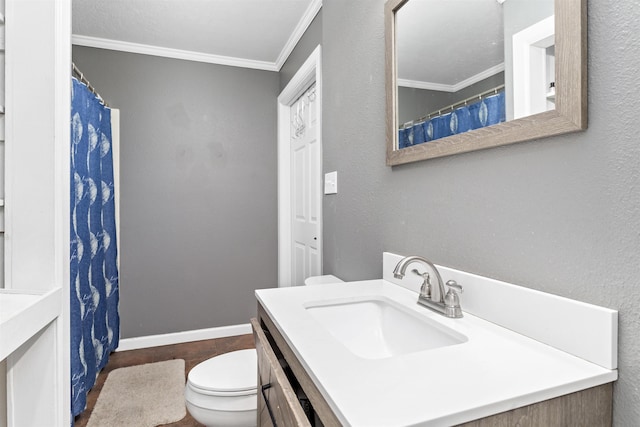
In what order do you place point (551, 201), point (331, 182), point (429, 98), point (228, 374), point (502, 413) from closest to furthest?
point (502, 413), point (551, 201), point (429, 98), point (228, 374), point (331, 182)

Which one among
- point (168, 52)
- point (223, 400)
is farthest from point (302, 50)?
point (223, 400)

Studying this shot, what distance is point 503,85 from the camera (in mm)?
873

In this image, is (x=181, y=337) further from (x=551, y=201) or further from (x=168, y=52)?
(x=551, y=201)

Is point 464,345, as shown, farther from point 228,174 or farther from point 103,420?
point 228,174

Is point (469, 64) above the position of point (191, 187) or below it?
above

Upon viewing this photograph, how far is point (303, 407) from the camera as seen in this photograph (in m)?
0.69

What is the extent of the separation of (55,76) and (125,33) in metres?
1.83

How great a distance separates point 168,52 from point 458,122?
262 cm

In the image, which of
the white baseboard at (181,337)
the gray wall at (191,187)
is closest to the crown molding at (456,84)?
the gray wall at (191,187)

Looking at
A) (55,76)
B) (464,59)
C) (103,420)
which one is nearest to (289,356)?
(464,59)

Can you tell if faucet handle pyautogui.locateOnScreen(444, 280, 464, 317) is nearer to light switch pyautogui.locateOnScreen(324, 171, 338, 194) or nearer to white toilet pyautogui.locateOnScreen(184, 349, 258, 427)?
white toilet pyautogui.locateOnScreen(184, 349, 258, 427)

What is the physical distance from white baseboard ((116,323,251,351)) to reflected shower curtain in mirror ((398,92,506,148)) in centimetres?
238

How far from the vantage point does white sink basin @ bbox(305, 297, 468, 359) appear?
0.95 metres

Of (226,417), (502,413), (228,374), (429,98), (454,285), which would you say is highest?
(429,98)
